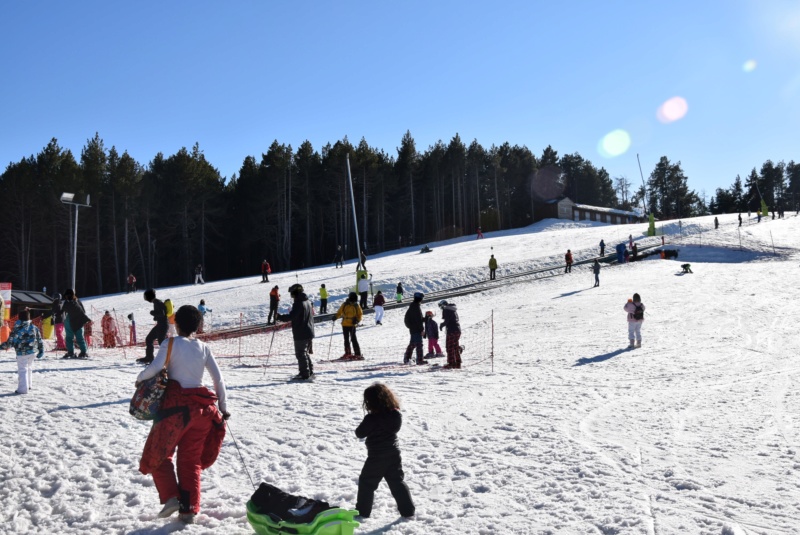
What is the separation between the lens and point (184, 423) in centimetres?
445

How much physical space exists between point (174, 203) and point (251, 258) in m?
10.7

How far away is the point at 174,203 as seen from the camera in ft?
186

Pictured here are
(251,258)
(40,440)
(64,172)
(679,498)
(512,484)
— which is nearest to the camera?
(679,498)

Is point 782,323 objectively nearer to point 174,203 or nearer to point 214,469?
point 214,469

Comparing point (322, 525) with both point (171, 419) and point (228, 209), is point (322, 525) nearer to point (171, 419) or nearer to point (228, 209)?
point (171, 419)

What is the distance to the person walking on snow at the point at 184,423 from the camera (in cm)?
444

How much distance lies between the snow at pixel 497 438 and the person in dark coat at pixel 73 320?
67cm

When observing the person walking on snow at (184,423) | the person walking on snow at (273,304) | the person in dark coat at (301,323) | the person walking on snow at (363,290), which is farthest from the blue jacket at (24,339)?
the person walking on snow at (363,290)

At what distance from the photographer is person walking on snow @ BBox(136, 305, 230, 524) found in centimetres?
444

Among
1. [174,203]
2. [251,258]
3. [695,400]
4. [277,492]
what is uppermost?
[174,203]

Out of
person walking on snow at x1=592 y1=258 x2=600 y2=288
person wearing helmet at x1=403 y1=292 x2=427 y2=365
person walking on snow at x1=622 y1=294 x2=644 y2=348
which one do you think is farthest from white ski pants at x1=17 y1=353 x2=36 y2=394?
person walking on snow at x1=592 y1=258 x2=600 y2=288

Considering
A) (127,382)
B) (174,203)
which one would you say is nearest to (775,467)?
(127,382)

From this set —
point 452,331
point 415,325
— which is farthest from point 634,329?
point 415,325

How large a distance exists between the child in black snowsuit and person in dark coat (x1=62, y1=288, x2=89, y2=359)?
33.3 feet
